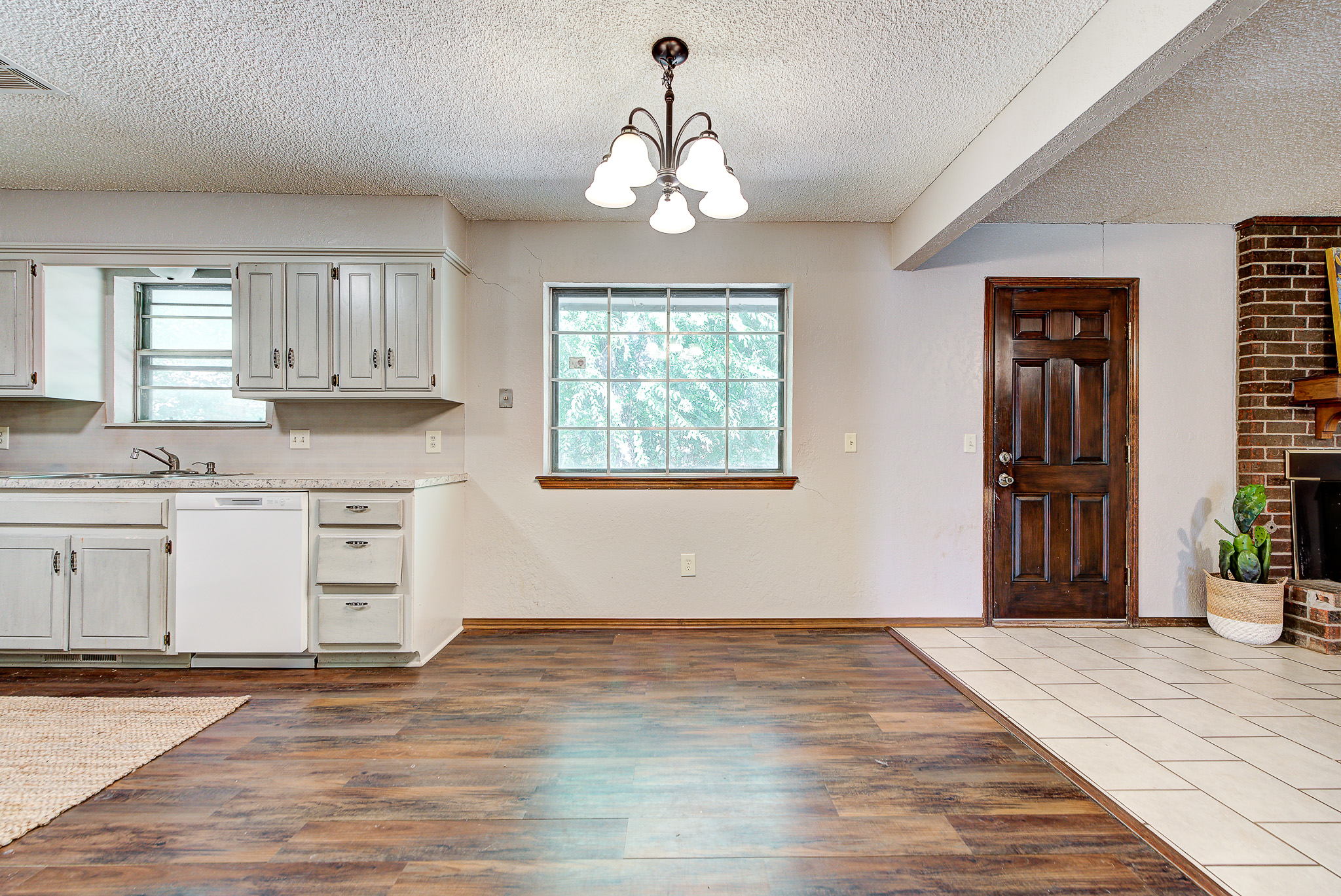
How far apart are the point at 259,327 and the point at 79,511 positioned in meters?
1.11

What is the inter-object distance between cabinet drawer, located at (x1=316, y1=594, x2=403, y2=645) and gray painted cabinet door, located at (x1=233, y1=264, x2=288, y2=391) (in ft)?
3.84

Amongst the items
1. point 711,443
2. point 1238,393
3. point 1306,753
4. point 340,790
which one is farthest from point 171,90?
point 1238,393

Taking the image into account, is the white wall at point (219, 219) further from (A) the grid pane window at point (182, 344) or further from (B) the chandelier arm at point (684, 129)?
(B) the chandelier arm at point (684, 129)

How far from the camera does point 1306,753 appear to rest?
2.07 meters

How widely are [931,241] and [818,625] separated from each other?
2100mm

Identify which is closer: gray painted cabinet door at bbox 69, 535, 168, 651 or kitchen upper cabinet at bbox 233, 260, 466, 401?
gray painted cabinet door at bbox 69, 535, 168, 651

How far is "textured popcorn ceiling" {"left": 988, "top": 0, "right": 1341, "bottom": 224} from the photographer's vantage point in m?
2.00

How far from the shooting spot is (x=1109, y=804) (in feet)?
5.86

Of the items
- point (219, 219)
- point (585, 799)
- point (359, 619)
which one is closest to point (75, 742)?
point (359, 619)

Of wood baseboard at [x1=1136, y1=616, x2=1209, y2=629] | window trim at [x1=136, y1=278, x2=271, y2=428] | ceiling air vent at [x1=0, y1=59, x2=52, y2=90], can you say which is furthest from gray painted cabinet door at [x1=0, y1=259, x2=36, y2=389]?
wood baseboard at [x1=1136, y1=616, x2=1209, y2=629]

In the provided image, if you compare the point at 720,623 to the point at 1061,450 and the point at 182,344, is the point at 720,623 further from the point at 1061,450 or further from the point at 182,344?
the point at 182,344

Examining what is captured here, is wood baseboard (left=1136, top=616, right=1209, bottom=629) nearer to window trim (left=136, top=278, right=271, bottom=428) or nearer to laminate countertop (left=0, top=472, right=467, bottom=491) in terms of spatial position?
laminate countertop (left=0, top=472, right=467, bottom=491)

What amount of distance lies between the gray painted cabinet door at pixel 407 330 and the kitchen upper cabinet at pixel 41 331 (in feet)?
5.28

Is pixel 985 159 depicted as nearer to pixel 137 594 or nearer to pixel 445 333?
pixel 445 333
